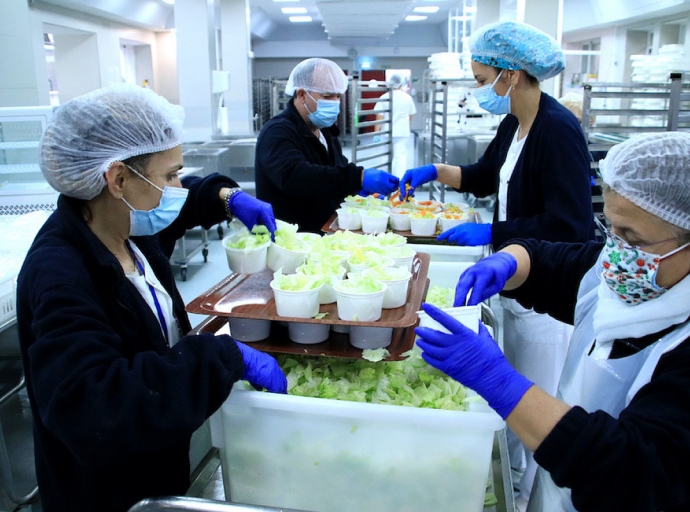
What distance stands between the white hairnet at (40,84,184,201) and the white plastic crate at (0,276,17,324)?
113cm

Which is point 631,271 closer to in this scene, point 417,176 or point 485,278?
point 485,278

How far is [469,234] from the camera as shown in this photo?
2518mm

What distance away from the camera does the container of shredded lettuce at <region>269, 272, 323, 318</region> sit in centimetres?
136

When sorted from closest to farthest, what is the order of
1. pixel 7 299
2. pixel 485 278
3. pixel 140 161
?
pixel 140 161 < pixel 485 278 < pixel 7 299

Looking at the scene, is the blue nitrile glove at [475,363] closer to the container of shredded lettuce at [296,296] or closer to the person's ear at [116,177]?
the container of shredded lettuce at [296,296]

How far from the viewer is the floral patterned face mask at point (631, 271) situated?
3.77 ft

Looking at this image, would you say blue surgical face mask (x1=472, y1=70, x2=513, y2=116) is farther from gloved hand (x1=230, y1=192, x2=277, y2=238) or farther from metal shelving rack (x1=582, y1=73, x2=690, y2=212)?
metal shelving rack (x1=582, y1=73, x2=690, y2=212)

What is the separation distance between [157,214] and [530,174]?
1.58 meters

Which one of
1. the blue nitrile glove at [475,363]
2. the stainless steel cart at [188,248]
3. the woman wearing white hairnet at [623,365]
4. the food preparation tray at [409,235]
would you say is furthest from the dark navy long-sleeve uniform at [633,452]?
the stainless steel cart at [188,248]

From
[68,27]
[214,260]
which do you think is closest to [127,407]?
[214,260]

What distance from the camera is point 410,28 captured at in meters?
17.8

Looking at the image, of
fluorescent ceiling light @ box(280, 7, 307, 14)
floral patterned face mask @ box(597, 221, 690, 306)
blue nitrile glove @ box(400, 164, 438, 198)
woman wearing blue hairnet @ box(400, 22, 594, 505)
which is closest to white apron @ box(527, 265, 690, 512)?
floral patterned face mask @ box(597, 221, 690, 306)

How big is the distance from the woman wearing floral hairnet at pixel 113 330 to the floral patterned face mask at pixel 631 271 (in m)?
0.79

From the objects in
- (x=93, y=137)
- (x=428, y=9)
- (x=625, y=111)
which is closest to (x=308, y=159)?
(x=93, y=137)
